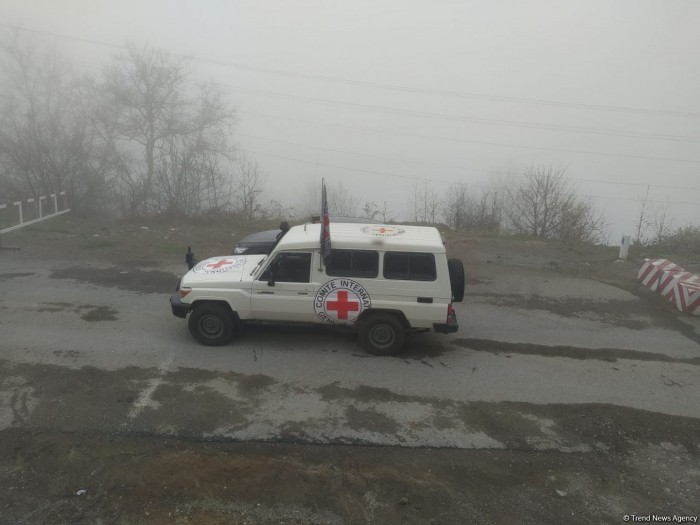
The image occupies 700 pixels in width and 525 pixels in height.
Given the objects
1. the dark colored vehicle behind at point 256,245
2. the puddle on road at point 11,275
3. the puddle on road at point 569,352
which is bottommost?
the puddle on road at point 569,352

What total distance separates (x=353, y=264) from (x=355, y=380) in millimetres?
1689

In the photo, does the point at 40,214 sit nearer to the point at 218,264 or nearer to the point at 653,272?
the point at 218,264

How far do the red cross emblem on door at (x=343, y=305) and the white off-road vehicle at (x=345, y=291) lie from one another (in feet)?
0.05

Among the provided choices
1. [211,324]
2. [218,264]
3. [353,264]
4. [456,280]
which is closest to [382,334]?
[353,264]

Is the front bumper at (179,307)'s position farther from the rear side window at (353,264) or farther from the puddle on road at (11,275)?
the puddle on road at (11,275)

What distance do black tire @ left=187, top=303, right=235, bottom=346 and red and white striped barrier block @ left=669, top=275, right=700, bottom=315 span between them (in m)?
8.92

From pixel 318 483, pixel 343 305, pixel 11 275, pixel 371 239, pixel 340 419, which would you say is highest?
pixel 371 239

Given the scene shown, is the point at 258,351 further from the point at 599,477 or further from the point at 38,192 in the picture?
the point at 38,192

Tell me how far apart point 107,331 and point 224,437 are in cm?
385

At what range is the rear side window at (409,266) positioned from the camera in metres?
7.32

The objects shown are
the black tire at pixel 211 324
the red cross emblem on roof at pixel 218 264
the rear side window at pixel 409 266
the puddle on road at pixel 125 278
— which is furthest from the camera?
the puddle on road at pixel 125 278

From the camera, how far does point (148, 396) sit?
6.14 meters

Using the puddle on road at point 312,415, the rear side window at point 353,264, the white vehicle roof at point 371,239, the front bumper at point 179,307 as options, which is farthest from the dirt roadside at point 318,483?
the white vehicle roof at point 371,239

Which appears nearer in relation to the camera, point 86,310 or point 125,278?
point 86,310
